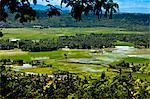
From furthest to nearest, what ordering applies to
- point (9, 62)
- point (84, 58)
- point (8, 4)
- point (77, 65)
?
point (84, 58) < point (9, 62) < point (77, 65) < point (8, 4)

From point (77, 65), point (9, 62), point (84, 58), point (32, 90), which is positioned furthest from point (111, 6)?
point (84, 58)

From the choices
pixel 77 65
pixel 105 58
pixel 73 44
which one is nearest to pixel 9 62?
pixel 77 65

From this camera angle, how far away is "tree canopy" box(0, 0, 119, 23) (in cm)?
1286

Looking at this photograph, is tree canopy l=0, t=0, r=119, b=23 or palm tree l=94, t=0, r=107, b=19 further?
palm tree l=94, t=0, r=107, b=19

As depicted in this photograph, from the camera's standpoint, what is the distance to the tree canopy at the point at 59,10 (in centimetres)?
1286

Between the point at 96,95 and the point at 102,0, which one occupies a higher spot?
the point at 102,0

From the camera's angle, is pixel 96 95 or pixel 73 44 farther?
pixel 73 44

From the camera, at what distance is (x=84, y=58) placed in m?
133

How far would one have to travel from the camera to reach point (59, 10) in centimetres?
1335

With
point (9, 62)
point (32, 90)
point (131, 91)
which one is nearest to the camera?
point (131, 91)

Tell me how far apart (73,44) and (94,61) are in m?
58.8

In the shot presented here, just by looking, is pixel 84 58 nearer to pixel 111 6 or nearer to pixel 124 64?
pixel 124 64

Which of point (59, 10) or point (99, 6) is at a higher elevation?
point (99, 6)

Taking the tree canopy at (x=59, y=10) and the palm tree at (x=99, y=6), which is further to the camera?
the palm tree at (x=99, y=6)
